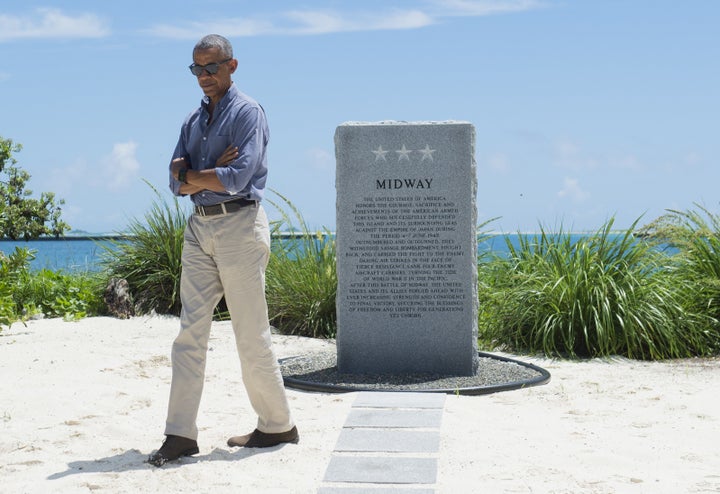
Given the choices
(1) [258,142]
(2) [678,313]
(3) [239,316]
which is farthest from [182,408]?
(2) [678,313]

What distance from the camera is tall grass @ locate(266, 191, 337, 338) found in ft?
28.7

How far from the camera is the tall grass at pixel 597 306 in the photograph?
25.3ft

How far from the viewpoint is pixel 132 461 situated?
4355mm

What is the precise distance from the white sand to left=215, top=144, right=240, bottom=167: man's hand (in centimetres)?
149

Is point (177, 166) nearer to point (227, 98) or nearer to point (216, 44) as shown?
point (227, 98)

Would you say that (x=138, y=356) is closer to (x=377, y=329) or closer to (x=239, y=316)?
(x=377, y=329)

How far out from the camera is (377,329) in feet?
21.7

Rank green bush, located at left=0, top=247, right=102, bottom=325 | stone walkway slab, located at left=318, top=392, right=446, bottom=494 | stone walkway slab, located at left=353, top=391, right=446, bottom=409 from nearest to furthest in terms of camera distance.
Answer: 1. stone walkway slab, located at left=318, top=392, right=446, bottom=494
2. stone walkway slab, located at left=353, top=391, right=446, bottom=409
3. green bush, located at left=0, top=247, right=102, bottom=325

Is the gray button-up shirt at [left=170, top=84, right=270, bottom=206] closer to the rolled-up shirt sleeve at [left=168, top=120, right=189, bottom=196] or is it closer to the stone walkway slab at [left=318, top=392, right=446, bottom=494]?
the rolled-up shirt sleeve at [left=168, top=120, right=189, bottom=196]

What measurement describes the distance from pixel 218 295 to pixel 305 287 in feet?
14.5

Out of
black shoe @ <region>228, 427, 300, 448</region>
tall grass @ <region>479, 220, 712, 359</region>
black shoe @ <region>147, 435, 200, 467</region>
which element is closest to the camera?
black shoe @ <region>147, 435, 200, 467</region>

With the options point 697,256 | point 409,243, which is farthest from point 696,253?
point 409,243

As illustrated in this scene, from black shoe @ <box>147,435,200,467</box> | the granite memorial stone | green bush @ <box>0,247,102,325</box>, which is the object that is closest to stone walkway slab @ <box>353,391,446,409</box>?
the granite memorial stone

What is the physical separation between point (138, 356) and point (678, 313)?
498 centimetres
